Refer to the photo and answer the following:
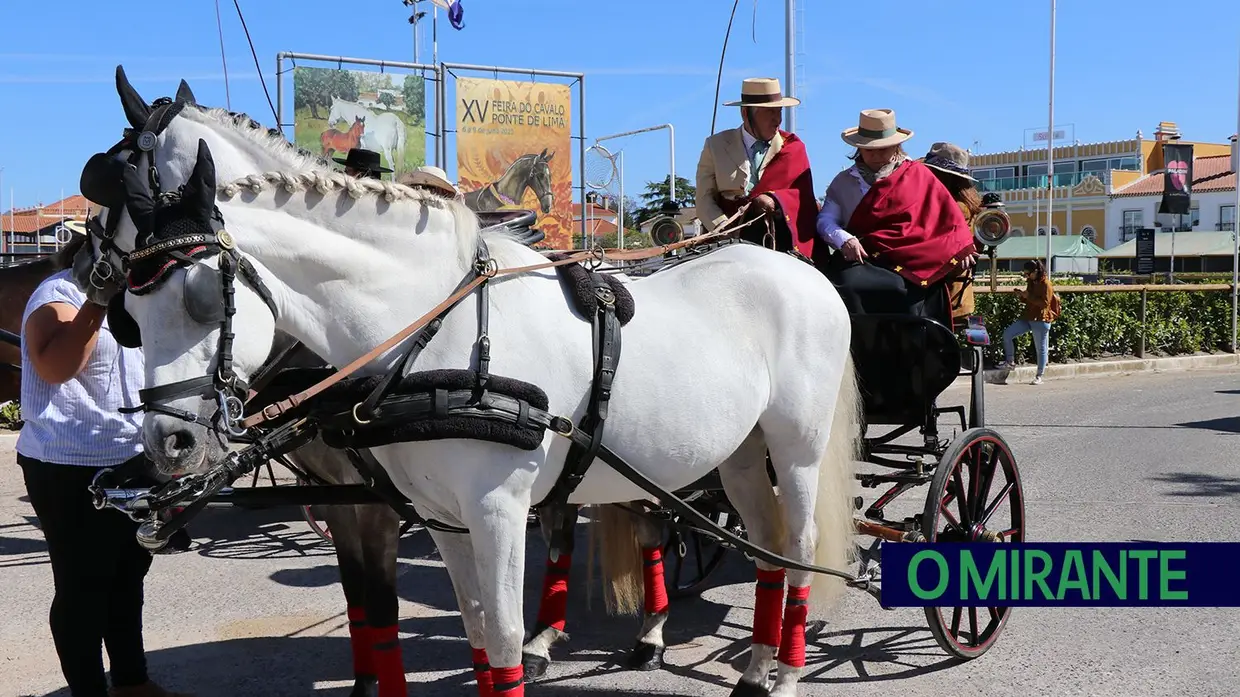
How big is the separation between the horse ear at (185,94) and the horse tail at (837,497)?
2.53 meters

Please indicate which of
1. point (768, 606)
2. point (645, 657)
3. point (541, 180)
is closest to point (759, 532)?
point (768, 606)

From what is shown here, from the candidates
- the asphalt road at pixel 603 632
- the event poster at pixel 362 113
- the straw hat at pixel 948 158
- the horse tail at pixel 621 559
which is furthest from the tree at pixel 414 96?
→ the horse tail at pixel 621 559

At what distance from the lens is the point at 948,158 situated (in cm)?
625

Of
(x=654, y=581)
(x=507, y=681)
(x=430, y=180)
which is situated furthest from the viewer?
(x=430, y=180)

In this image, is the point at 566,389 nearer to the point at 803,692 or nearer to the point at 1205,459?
the point at 803,692

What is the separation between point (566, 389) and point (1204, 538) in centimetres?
512

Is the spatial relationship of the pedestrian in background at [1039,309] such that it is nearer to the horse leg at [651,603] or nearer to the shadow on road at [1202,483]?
the shadow on road at [1202,483]

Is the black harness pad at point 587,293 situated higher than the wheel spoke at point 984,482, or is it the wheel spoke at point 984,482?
the black harness pad at point 587,293

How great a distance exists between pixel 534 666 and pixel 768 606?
1.06 metres

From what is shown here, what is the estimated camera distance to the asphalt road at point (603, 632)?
4.41 m

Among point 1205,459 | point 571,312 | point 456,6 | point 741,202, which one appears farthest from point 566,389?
point 456,6

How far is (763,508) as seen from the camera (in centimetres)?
428

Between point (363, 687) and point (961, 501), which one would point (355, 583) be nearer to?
point (363, 687)

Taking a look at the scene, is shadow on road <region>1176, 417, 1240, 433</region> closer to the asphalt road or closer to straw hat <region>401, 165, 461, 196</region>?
the asphalt road
